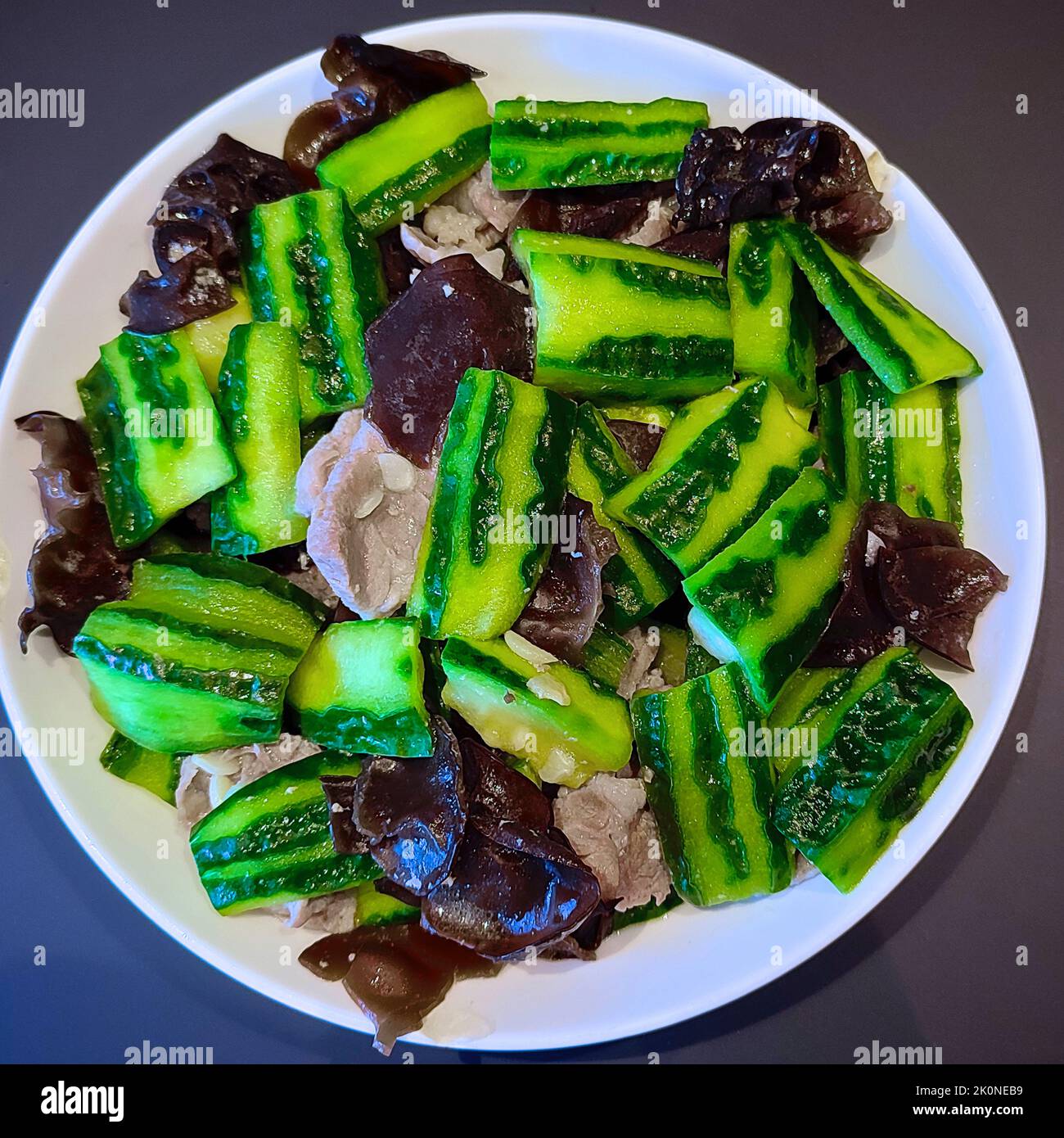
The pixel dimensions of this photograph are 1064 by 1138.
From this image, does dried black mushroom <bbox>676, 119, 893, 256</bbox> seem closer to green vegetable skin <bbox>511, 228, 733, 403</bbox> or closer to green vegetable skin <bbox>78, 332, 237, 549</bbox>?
green vegetable skin <bbox>511, 228, 733, 403</bbox>

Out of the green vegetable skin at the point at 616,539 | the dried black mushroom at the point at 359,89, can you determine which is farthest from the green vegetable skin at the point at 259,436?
the green vegetable skin at the point at 616,539

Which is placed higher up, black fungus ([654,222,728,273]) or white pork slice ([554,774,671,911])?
black fungus ([654,222,728,273])

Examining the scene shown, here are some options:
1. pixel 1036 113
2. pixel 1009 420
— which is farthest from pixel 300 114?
pixel 1036 113

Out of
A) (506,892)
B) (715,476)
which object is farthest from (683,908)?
(715,476)

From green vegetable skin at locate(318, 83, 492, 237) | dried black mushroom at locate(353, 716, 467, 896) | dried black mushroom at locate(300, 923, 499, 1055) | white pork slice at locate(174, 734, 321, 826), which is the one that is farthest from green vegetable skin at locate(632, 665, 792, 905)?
green vegetable skin at locate(318, 83, 492, 237)

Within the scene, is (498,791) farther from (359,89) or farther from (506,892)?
(359,89)

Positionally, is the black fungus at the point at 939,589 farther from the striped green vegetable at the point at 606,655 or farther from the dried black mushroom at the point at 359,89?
the dried black mushroom at the point at 359,89

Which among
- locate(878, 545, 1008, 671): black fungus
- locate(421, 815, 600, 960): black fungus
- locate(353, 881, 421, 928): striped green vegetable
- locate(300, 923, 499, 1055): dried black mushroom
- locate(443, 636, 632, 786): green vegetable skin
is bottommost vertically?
locate(300, 923, 499, 1055): dried black mushroom
